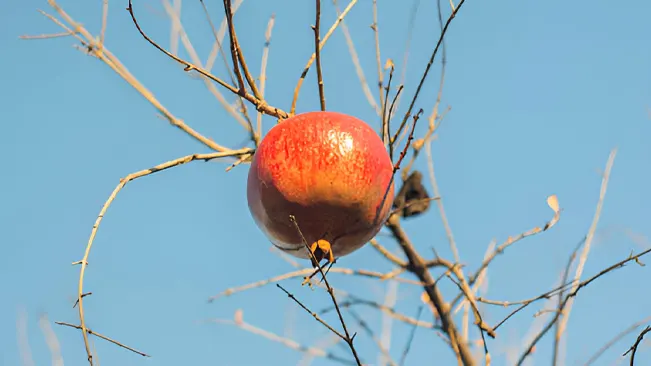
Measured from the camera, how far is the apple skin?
1.52 meters

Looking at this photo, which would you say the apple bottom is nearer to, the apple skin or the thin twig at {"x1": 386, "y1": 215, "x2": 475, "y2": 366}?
the apple skin

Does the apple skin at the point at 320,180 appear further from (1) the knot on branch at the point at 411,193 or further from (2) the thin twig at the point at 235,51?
(1) the knot on branch at the point at 411,193

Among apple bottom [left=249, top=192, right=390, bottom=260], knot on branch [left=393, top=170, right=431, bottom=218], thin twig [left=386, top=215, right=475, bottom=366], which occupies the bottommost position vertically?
apple bottom [left=249, top=192, right=390, bottom=260]

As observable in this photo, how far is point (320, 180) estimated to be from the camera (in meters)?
1.51

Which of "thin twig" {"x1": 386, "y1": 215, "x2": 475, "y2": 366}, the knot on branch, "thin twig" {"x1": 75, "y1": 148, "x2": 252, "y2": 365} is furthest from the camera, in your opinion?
the knot on branch

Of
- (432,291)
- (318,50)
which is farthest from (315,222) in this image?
(432,291)

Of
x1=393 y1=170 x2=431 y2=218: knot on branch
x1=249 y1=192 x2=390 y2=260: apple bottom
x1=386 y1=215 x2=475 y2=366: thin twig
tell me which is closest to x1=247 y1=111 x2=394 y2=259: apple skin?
x1=249 y1=192 x2=390 y2=260: apple bottom

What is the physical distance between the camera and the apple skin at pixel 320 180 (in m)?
1.52

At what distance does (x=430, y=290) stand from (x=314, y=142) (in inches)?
45.3

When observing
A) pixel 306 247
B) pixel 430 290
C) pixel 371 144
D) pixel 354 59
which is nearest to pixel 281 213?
pixel 306 247

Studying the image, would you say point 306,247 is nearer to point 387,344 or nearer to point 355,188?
point 355,188

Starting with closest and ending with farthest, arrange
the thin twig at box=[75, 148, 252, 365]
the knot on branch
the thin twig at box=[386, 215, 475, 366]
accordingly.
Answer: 1. the thin twig at box=[75, 148, 252, 365]
2. the thin twig at box=[386, 215, 475, 366]
3. the knot on branch

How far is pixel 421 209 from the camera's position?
9.20ft

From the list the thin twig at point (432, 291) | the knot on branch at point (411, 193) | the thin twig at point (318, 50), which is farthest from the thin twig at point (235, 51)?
the knot on branch at point (411, 193)
